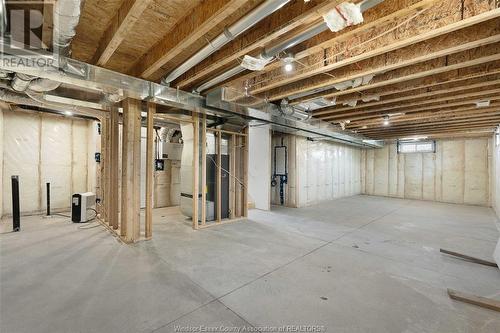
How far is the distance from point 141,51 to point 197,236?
2.77m

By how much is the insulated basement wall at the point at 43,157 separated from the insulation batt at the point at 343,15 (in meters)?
5.86

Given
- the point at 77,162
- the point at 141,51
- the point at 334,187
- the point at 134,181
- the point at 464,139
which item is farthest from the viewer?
the point at 334,187

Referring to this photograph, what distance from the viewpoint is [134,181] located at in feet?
11.4

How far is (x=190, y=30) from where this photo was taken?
1.95 meters

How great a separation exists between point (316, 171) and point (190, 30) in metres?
6.24

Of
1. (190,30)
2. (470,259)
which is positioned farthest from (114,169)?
(470,259)

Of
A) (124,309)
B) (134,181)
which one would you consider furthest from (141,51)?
(124,309)

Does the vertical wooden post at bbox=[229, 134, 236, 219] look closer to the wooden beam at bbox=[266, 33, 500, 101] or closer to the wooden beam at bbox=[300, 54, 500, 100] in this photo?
the wooden beam at bbox=[266, 33, 500, 101]

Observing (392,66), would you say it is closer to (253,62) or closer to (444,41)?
(444,41)

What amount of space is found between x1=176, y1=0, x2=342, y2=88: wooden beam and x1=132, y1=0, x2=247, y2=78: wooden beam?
0.93 ft

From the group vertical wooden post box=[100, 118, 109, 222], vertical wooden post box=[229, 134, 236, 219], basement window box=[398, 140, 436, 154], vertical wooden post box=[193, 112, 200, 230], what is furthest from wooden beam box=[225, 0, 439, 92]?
basement window box=[398, 140, 436, 154]

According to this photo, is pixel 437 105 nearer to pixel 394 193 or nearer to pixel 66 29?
pixel 66 29

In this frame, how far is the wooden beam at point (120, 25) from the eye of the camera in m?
1.63

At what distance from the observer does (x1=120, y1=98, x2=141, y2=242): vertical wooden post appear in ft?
11.2
